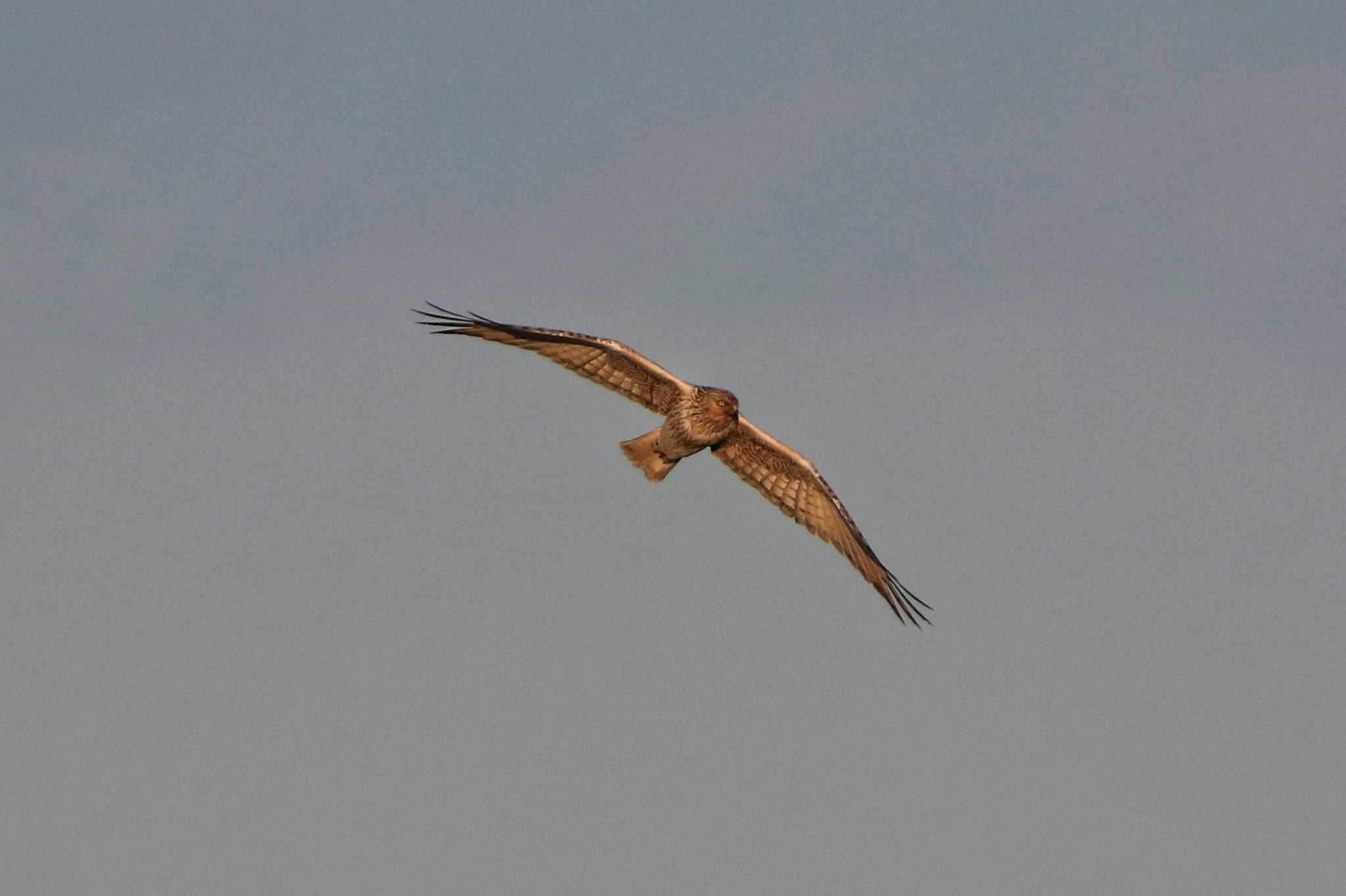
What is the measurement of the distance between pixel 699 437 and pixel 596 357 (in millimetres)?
1808

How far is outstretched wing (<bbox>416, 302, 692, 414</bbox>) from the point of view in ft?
79.4

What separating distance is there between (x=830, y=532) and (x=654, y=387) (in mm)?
3742

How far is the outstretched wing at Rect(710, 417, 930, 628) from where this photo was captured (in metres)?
26.0

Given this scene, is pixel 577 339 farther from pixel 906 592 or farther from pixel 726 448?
pixel 906 592

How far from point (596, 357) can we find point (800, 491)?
386 cm

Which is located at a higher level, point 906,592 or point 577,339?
point 577,339

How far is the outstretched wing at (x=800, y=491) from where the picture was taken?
85.4ft

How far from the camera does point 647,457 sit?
82.9 feet

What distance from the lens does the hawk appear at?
24469 mm

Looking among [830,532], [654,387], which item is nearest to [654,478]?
[654,387]

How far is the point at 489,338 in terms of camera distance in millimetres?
24438

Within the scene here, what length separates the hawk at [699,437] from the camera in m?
24.5

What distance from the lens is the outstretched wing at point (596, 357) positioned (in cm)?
2420

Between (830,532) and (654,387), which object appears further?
(830,532)
